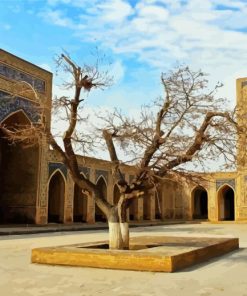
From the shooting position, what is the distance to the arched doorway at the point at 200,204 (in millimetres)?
30750

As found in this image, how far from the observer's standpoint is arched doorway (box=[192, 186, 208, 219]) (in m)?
30.8

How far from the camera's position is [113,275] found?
203 inches

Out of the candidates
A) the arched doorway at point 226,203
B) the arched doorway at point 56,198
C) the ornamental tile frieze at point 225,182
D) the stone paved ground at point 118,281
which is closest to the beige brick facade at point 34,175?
the arched doorway at point 56,198

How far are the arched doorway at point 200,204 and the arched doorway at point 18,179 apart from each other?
1488cm

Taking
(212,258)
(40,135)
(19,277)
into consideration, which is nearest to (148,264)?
(19,277)

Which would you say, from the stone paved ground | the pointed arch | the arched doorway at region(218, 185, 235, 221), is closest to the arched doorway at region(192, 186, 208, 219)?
the arched doorway at region(218, 185, 235, 221)

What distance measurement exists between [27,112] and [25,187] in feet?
9.76

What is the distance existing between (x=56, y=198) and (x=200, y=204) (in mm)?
14777

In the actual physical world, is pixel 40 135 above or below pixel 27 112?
below

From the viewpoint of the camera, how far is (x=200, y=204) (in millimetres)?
31828

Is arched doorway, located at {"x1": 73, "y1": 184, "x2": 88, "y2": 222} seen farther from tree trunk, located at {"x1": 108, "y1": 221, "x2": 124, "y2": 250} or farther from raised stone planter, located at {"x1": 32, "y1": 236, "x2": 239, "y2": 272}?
raised stone planter, located at {"x1": 32, "y1": 236, "x2": 239, "y2": 272}

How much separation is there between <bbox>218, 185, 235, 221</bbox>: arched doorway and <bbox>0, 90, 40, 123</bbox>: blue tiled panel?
13.9 meters

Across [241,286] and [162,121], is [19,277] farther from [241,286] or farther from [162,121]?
[162,121]

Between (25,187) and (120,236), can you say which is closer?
(120,236)
